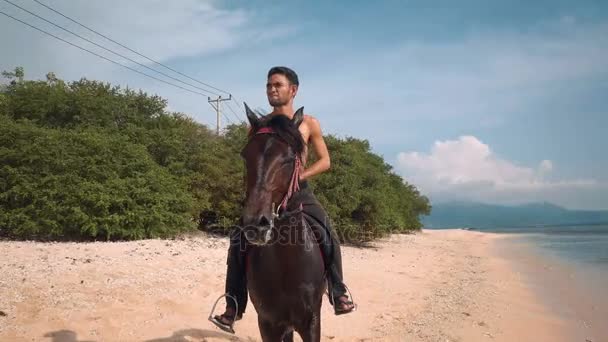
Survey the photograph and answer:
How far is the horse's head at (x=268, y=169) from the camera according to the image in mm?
2586

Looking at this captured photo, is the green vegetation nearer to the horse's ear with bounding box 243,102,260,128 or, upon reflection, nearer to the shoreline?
the shoreline

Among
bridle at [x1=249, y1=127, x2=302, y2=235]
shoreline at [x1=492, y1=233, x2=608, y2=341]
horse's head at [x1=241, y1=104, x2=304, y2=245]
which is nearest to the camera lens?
horse's head at [x1=241, y1=104, x2=304, y2=245]

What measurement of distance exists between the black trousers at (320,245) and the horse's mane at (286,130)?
82cm

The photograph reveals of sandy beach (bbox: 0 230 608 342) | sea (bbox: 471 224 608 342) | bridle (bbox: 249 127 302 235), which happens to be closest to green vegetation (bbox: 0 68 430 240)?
sandy beach (bbox: 0 230 608 342)

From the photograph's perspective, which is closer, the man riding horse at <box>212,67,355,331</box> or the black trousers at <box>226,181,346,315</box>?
the man riding horse at <box>212,67,355,331</box>

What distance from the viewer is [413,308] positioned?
9344 mm

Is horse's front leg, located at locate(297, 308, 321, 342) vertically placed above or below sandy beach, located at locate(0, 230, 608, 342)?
above

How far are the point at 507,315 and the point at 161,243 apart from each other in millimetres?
10586

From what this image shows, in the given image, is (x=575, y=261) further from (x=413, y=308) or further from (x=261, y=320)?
(x=261, y=320)

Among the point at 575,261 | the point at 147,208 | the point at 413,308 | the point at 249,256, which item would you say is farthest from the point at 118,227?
the point at 575,261

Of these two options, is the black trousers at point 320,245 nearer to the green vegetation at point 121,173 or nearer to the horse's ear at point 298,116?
the horse's ear at point 298,116

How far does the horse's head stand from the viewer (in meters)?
2.59

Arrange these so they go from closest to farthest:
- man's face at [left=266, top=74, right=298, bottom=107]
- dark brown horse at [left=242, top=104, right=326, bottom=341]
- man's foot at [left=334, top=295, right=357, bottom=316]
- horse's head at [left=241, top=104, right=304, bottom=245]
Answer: horse's head at [left=241, top=104, right=304, bottom=245] → dark brown horse at [left=242, top=104, right=326, bottom=341] → man's face at [left=266, top=74, right=298, bottom=107] → man's foot at [left=334, top=295, right=357, bottom=316]

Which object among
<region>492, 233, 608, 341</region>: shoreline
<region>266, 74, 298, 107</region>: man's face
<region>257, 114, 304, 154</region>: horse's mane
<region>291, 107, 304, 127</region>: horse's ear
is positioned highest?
<region>266, 74, 298, 107</region>: man's face
